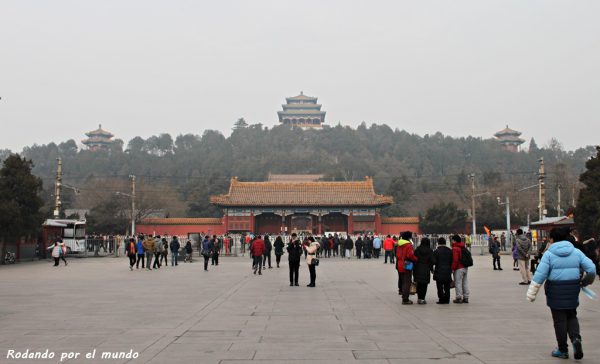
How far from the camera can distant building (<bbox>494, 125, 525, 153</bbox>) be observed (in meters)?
153

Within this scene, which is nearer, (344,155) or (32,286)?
(32,286)

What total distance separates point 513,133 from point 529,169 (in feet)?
158

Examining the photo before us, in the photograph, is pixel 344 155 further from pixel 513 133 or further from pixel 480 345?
pixel 480 345

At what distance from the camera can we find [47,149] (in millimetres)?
142000

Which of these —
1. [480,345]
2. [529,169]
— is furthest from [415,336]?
[529,169]

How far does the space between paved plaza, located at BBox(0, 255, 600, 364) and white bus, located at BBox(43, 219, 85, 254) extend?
21.1 meters

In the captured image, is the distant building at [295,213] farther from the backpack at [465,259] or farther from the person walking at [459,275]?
Answer: the backpack at [465,259]

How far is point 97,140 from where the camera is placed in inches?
6245

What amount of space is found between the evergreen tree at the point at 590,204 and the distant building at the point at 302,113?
422ft

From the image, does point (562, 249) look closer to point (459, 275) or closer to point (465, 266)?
point (465, 266)

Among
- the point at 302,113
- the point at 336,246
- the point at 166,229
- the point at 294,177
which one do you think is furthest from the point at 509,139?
the point at 336,246

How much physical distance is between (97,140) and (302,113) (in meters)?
49.5

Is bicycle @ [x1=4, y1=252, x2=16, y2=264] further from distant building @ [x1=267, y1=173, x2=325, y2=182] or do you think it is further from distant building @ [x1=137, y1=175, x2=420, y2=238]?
distant building @ [x1=267, y1=173, x2=325, y2=182]

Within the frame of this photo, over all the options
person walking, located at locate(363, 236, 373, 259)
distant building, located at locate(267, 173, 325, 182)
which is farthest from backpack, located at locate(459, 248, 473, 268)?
distant building, located at locate(267, 173, 325, 182)
